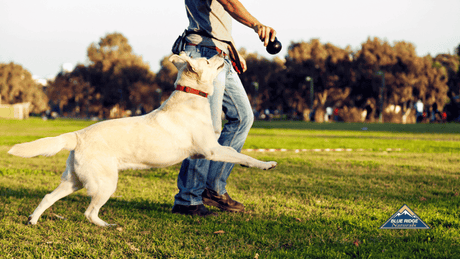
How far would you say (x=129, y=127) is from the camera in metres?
3.28

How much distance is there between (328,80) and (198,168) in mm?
50381

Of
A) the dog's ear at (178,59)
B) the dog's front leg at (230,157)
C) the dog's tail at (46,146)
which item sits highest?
the dog's ear at (178,59)

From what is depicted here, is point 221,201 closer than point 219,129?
No

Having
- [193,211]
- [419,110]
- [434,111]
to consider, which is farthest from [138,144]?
[434,111]

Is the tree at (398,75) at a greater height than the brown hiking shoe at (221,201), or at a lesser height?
greater

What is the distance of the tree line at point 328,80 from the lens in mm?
50719

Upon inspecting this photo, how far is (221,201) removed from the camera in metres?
4.29

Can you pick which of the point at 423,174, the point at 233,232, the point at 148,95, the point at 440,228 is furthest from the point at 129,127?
the point at 148,95

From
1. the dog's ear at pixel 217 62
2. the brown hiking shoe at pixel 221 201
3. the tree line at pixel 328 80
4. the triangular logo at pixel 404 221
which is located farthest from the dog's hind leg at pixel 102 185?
the tree line at pixel 328 80

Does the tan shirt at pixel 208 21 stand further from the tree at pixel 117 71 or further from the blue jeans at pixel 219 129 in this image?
the tree at pixel 117 71

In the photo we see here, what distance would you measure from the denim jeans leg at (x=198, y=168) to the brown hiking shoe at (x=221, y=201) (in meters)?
0.21

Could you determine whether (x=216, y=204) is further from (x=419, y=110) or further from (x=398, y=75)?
(x=419, y=110)

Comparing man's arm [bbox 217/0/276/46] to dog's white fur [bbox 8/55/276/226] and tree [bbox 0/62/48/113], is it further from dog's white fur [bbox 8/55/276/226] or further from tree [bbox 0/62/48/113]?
Result: tree [bbox 0/62/48/113]

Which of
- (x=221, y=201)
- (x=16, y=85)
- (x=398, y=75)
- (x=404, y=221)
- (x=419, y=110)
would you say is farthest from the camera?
(x=16, y=85)
